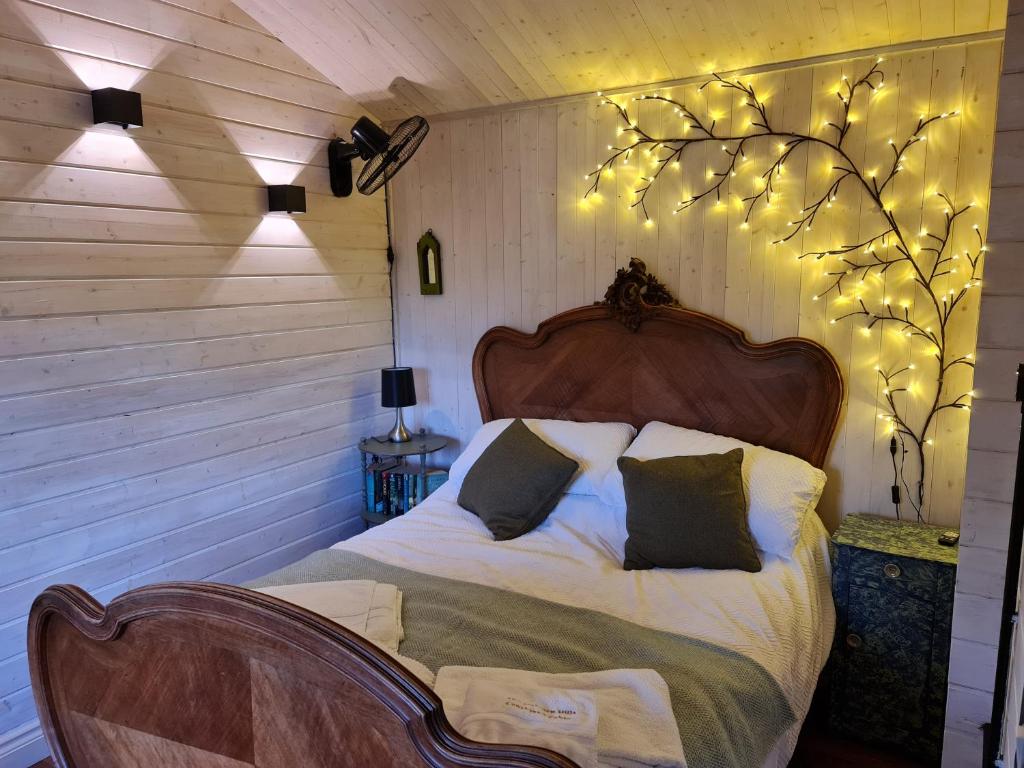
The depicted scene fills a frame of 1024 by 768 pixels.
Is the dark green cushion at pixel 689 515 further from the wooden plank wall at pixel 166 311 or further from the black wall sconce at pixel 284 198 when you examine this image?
the black wall sconce at pixel 284 198

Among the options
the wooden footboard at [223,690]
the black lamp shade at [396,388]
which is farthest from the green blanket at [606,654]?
the black lamp shade at [396,388]

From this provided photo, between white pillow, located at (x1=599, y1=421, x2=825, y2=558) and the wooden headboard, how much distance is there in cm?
13

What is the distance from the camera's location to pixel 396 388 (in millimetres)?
3578

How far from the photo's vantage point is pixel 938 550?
7.86 ft

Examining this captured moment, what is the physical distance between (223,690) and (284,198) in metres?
2.28

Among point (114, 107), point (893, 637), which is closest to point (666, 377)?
point (893, 637)

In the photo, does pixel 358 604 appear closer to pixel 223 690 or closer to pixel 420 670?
pixel 420 670

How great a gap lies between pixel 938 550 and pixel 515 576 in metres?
1.40

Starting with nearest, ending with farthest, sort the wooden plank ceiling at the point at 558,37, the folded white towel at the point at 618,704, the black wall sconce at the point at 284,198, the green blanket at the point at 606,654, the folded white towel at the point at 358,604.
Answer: the folded white towel at the point at 618,704
the green blanket at the point at 606,654
the folded white towel at the point at 358,604
the wooden plank ceiling at the point at 558,37
the black wall sconce at the point at 284,198

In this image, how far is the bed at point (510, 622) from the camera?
4.44 ft

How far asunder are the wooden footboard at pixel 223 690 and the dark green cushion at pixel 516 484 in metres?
1.42

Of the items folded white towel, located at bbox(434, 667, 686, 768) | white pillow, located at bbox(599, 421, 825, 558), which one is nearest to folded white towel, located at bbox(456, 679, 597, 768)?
folded white towel, located at bbox(434, 667, 686, 768)

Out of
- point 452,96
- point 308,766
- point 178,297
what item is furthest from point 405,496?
point 308,766

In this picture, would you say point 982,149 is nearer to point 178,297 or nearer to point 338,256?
point 338,256
